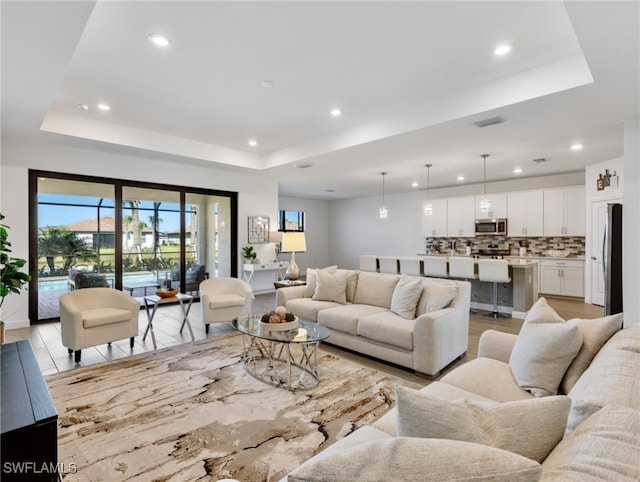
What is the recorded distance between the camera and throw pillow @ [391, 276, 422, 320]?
11.4 feet

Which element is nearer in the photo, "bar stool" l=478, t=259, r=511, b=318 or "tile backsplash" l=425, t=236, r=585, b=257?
"bar stool" l=478, t=259, r=511, b=318

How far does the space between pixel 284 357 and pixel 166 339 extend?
1.65m

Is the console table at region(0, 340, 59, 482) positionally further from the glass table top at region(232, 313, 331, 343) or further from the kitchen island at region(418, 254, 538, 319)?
the kitchen island at region(418, 254, 538, 319)

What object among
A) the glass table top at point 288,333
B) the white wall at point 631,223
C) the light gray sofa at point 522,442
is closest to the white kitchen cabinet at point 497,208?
the white wall at point 631,223

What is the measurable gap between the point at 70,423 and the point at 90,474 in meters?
0.66

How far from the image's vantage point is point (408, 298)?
351cm

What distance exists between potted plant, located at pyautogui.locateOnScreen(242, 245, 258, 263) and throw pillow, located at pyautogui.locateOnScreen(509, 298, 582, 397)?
230 inches

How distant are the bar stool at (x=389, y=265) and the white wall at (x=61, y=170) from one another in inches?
134

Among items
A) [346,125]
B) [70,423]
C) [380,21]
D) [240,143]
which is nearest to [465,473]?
[70,423]

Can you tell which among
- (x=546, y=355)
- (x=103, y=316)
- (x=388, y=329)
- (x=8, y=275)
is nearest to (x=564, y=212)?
(x=388, y=329)

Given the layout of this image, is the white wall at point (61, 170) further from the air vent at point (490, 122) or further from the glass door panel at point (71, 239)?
the air vent at point (490, 122)

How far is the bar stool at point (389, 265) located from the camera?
21.2 ft

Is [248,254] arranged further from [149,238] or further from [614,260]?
[614,260]

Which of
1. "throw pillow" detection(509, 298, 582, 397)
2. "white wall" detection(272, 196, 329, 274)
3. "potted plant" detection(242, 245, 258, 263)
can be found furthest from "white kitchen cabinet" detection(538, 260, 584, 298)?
"white wall" detection(272, 196, 329, 274)
